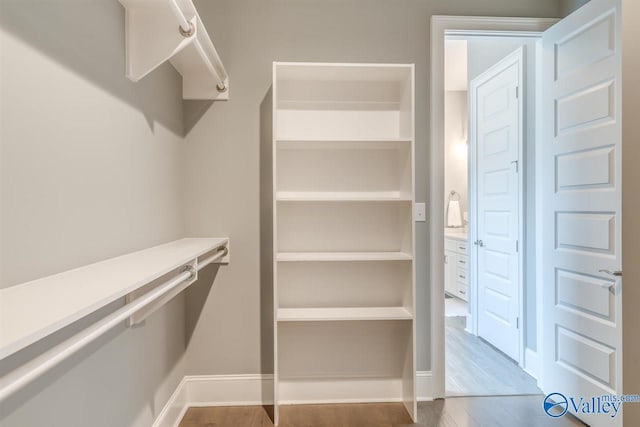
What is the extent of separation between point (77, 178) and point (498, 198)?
301cm

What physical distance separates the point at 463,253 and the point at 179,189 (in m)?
3.53

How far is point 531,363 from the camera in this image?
112 inches

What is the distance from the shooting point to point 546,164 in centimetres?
243

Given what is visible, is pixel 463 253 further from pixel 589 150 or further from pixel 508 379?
pixel 589 150

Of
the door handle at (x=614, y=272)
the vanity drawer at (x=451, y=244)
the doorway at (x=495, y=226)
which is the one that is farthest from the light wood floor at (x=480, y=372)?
the vanity drawer at (x=451, y=244)

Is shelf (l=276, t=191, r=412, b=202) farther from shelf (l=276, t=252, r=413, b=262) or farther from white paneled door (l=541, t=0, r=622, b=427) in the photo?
white paneled door (l=541, t=0, r=622, b=427)

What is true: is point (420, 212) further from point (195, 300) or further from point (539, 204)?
point (195, 300)

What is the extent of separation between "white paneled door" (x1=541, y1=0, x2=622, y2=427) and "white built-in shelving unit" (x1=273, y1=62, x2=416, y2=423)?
88 centimetres

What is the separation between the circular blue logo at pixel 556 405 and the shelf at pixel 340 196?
1460mm

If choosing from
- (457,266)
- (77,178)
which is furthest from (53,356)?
(457,266)

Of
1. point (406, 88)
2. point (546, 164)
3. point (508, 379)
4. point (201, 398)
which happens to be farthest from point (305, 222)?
point (508, 379)

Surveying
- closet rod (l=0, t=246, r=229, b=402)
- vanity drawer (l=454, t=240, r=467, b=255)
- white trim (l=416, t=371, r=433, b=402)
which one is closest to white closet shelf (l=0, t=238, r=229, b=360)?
closet rod (l=0, t=246, r=229, b=402)

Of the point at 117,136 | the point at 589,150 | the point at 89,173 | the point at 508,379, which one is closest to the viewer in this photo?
the point at 89,173

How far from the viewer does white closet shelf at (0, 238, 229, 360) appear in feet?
2.04
